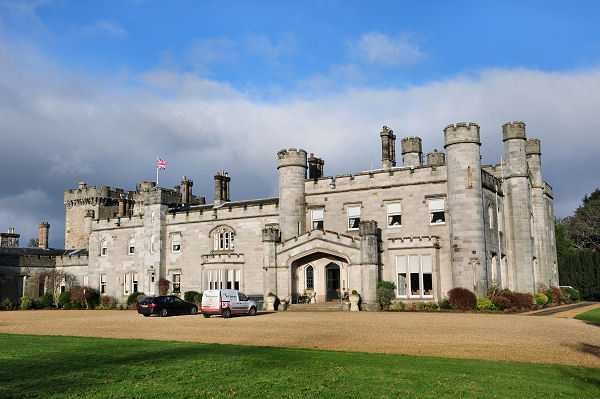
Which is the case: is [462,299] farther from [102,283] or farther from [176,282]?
Answer: [102,283]

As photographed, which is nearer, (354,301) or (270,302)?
(354,301)

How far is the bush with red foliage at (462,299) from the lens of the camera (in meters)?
31.3

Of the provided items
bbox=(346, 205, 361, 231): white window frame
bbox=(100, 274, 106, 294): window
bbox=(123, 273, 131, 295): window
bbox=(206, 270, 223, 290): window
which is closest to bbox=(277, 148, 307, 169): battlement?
bbox=(346, 205, 361, 231): white window frame

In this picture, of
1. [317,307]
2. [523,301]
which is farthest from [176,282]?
[523,301]

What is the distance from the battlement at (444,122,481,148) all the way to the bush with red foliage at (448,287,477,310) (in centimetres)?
917

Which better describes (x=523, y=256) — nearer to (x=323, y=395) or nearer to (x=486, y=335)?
(x=486, y=335)

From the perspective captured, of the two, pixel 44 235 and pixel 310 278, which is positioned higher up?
pixel 44 235

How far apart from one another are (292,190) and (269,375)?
28.5m

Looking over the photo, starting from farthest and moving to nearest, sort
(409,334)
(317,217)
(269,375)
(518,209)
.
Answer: (317,217) → (518,209) → (409,334) → (269,375)

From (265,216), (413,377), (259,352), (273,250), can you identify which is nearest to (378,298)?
(273,250)

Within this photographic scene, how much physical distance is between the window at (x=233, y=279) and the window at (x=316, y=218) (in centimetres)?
711

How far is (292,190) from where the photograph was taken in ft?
130

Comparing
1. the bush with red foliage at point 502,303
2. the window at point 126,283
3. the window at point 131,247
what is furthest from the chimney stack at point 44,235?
the bush with red foliage at point 502,303

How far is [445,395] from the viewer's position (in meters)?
9.62
